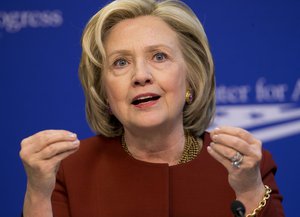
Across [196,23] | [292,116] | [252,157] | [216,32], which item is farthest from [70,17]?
[252,157]

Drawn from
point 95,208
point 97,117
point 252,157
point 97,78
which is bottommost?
point 95,208

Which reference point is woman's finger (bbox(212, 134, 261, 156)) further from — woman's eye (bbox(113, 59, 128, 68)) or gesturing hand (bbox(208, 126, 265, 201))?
woman's eye (bbox(113, 59, 128, 68))

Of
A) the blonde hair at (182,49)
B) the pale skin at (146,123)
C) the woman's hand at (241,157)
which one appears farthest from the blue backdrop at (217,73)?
the woman's hand at (241,157)

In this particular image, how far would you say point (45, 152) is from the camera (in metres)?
1.34

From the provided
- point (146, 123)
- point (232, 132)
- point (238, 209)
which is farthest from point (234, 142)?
point (146, 123)

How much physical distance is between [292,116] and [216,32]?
434 mm

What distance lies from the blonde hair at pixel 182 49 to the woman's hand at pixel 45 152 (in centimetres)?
37

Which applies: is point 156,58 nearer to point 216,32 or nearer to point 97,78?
point 97,78

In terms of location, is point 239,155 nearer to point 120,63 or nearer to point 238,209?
point 238,209

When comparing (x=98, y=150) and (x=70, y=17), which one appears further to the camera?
(x=70, y=17)

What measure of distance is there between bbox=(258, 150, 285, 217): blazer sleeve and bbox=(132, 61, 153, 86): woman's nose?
421mm

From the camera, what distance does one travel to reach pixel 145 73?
1544mm

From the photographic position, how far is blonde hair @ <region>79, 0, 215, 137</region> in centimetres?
167

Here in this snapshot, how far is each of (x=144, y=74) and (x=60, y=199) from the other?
422 mm
